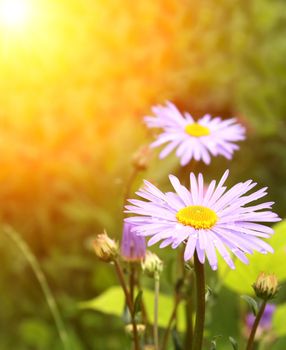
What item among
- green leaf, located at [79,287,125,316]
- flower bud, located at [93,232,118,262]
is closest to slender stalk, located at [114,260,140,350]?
flower bud, located at [93,232,118,262]

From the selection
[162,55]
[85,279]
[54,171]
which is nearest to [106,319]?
[85,279]

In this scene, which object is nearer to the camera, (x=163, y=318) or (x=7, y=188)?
(x=163, y=318)

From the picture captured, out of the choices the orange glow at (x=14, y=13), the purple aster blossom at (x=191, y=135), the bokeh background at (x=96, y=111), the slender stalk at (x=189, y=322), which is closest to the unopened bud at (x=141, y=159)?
the purple aster blossom at (x=191, y=135)

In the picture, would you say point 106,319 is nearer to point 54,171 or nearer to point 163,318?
point 54,171

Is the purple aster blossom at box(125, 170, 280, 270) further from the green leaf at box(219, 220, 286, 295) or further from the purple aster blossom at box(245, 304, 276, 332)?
the purple aster blossom at box(245, 304, 276, 332)

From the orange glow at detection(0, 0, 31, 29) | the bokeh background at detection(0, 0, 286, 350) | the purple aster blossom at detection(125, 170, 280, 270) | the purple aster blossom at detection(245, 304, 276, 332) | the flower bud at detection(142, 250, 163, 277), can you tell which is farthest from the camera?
the orange glow at detection(0, 0, 31, 29)

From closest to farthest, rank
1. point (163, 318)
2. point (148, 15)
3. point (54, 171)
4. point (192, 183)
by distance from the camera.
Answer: point (192, 183)
point (163, 318)
point (54, 171)
point (148, 15)

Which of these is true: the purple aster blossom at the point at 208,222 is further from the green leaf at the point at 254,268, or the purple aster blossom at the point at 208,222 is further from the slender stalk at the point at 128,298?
the green leaf at the point at 254,268
